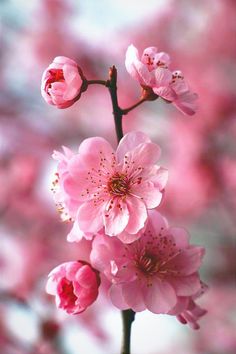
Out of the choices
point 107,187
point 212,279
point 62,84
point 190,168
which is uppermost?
point 62,84

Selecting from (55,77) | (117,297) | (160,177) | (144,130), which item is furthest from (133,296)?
(144,130)

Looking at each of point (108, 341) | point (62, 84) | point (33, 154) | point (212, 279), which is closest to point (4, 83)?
point (33, 154)

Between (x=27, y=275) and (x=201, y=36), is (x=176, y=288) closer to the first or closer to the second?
(x=27, y=275)

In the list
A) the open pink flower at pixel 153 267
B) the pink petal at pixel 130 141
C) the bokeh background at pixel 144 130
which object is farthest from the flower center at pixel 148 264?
the bokeh background at pixel 144 130

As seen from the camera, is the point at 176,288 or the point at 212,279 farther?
the point at 212,279

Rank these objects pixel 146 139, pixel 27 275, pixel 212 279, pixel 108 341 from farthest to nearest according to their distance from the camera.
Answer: pixel 212 279
pixel 27 275
pixel 108 341
pixel 146 139

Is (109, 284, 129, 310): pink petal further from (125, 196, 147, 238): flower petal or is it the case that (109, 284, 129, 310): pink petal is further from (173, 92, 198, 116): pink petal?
(173, 92, 198, 116): pink petal

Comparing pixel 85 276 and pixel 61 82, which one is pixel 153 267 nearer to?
pixel 85 276

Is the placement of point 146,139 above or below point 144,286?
above
